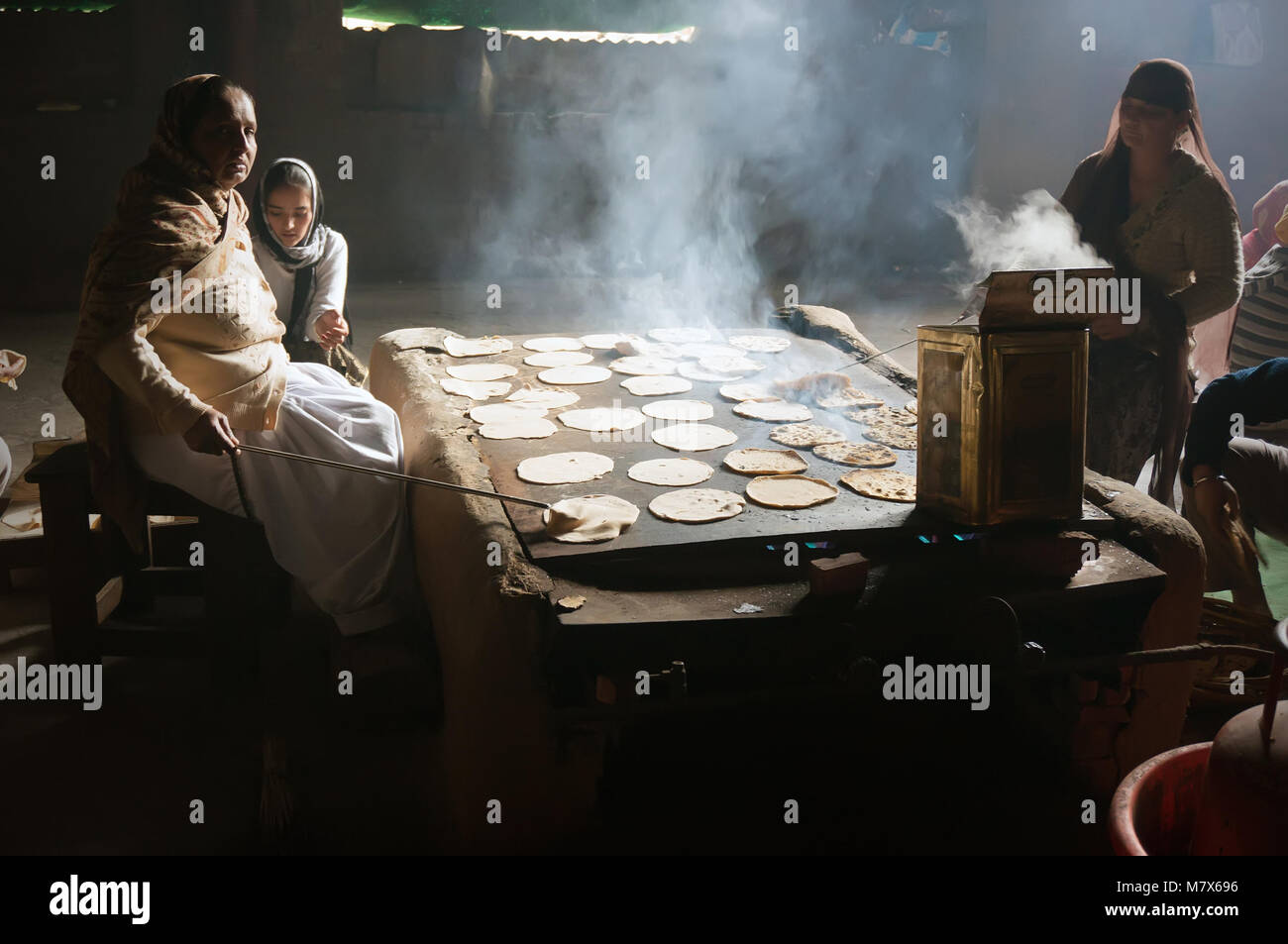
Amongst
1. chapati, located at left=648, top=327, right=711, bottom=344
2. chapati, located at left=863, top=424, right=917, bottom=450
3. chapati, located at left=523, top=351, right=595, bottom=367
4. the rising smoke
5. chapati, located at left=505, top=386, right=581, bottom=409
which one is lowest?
chapati, located at left=863, top=424, right=917, bottom=450

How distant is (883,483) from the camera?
10.4ft

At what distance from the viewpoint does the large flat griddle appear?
2.75 metres

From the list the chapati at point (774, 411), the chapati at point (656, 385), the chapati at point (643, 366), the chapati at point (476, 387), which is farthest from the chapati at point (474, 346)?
the chapati at point (774, 411)

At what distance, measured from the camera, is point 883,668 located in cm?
261

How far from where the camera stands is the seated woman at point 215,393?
3.19 m

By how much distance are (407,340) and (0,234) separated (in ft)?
24.6

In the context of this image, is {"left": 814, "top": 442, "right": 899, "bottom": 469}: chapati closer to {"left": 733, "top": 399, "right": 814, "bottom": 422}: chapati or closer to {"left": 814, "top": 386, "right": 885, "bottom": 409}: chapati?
{"left": 733, "top": 399, "right": 814, "bottom": 422}: chapati

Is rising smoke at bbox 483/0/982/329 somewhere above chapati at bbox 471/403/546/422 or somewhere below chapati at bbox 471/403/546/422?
above

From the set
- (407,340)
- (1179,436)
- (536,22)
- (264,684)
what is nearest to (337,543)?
(264,684)

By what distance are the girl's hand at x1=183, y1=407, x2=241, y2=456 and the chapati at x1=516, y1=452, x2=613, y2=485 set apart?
96 centimetres

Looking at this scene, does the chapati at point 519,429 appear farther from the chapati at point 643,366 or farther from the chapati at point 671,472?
the chapati at point 643,366

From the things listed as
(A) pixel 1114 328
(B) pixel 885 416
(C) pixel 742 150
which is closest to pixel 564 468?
(B) pixel 885 416

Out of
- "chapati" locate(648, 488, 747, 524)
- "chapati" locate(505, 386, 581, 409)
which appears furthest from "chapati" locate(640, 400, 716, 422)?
"chapati" locate(648, 488, 747, 524)
